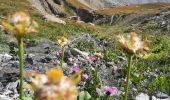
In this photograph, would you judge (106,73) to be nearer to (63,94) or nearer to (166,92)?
(166,92)

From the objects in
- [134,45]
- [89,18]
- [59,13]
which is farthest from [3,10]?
[134,45]

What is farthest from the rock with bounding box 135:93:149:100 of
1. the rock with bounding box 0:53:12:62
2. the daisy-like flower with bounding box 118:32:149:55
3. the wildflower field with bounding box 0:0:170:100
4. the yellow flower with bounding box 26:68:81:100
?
the rock with bounding box 0:53:12:62

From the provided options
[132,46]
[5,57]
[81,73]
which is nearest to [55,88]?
[132,46]

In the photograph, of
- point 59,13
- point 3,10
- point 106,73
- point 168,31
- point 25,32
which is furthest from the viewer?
point 59,13

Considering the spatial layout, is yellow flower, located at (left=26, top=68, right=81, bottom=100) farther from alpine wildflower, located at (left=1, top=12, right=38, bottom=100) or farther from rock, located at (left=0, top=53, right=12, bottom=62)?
rock, located at (left=0, top=53, right=12, bottom=62)

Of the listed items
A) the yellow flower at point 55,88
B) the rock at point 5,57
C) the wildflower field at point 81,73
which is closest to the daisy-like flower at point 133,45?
the wildflower field at point 81,73

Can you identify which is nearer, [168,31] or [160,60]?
[160,60]

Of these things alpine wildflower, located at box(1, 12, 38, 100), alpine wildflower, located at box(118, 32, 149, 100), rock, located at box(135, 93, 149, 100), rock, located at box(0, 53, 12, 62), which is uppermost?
alpine wildflower, located at box(1, 12, 38, 100)
